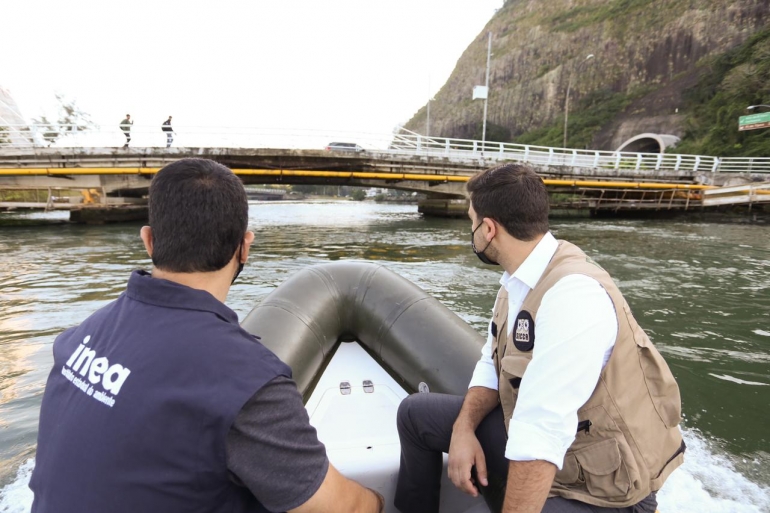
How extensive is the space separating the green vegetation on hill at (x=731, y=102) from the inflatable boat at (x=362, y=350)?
33098mm

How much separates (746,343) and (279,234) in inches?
555

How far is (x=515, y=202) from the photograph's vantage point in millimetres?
1437

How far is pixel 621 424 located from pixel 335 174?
17.7m

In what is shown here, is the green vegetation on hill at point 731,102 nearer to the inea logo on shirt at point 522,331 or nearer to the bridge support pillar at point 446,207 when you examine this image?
the bridge support pillar at point 446,207

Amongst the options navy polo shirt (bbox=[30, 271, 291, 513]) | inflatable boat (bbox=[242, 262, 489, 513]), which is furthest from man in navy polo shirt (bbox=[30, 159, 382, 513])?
inflatable boat (bbox=[242, 262, 489, 513])

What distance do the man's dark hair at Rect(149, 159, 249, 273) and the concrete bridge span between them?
16.7 m

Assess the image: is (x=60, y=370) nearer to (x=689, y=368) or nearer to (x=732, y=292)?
(x=689, y=368)

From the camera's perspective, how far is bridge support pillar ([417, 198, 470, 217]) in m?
23.1

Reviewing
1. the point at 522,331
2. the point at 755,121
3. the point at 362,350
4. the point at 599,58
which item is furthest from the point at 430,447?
the point at 599,58

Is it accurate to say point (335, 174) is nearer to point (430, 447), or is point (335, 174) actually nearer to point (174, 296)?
point (430, 447)

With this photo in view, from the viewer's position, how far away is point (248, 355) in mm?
848

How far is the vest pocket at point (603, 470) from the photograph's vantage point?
3.89 ft

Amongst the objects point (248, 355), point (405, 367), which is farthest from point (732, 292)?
point (248, 355)

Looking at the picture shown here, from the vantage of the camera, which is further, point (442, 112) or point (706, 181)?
point (442, 112)
